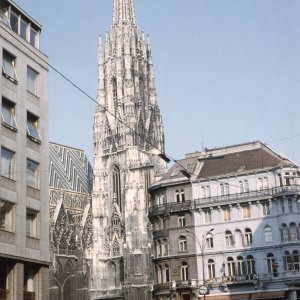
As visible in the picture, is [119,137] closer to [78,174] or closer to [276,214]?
[78,174]

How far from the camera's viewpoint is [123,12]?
11650cm

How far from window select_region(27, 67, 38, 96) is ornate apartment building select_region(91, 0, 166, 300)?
59.5 meters

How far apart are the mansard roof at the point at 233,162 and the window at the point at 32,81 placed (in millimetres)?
18686

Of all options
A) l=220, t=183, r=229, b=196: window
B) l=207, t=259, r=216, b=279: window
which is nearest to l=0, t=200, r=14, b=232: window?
l=207, t=259, r=216, b=279: window

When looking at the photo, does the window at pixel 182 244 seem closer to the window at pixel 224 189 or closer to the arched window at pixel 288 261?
the window at pixel 224 189

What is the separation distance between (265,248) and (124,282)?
5292 centimetres

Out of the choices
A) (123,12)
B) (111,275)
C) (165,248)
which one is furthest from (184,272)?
(123,12)

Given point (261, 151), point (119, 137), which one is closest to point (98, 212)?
point (119, 137)

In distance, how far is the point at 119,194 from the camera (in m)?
104

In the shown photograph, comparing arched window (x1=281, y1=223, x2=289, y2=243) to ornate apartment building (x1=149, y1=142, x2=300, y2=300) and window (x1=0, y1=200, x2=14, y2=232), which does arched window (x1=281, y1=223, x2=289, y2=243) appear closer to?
ornate apartment building (x1=149, y1=142, x2=300, y2=300)

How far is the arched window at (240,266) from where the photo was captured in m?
46.3

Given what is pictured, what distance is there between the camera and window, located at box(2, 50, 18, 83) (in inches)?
1191

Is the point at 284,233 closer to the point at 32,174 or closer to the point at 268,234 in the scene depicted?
the point at 268,234

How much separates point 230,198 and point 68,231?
60.7 meters
